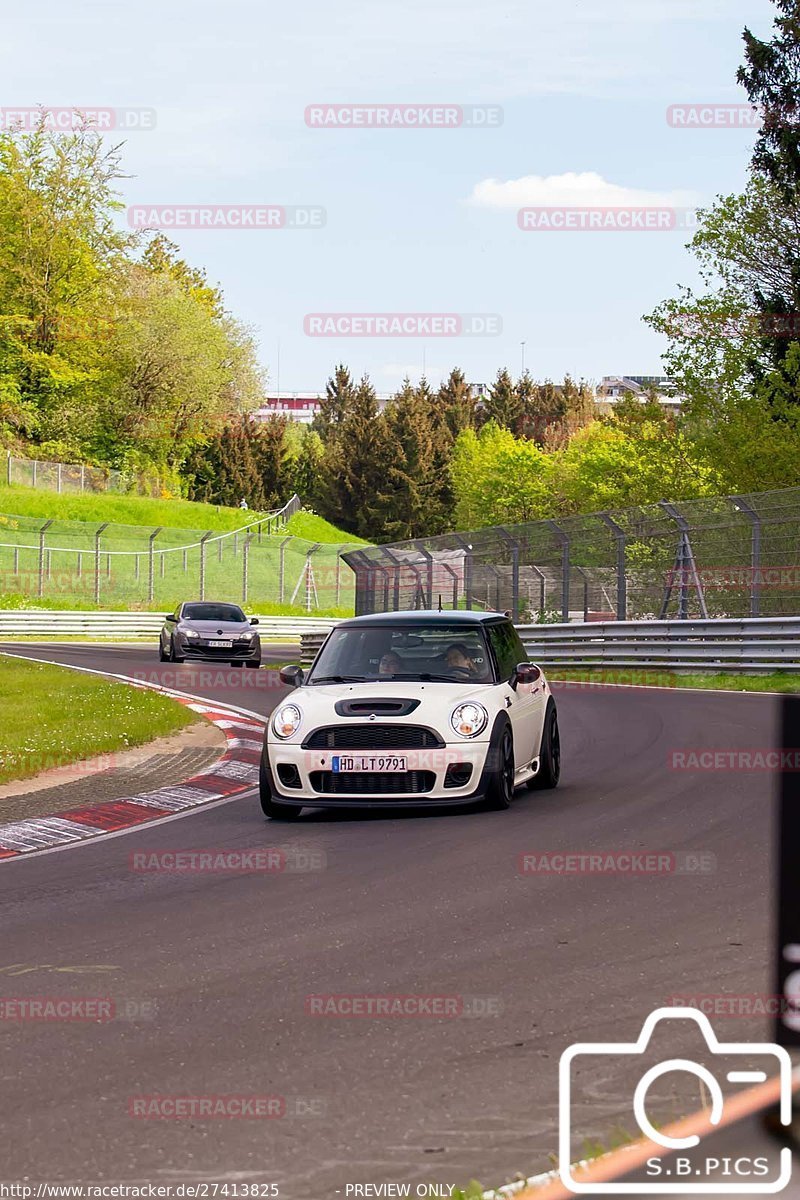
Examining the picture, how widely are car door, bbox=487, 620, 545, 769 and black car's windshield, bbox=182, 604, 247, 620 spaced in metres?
22.4

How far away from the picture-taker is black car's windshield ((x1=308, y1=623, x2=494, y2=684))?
12.6m

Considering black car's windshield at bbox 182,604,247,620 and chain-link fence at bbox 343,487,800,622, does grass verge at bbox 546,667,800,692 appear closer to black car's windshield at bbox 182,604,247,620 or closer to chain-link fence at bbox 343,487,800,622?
chain-link fence at bbox 343,487,800,622

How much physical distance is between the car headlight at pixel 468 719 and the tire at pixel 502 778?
0.17m

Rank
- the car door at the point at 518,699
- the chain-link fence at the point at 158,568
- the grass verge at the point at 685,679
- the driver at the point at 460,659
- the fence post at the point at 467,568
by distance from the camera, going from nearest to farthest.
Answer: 1. the car door at the point at 518,699
2. the driver at the point at 460,659
3. the grass verge at the point at 685,679
4. the fence post at the point at 467,568
5. the chain-link fence at the point at 158,568

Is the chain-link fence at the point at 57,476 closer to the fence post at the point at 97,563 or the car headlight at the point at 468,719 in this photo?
the fence post at the point at 97,563

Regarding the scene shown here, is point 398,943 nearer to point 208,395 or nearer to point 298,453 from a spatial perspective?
point 208,395

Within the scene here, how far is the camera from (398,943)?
7297 mm

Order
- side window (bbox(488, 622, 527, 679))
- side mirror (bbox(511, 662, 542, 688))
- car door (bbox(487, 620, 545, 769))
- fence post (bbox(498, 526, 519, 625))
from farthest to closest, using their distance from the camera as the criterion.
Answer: fence post (bbox(498, 526, 519, 625)) → side window (bbox(488, 622, 527, 679)) → side mirror (bbox(511, 662, 542, 688)) → car door (bbox(487, 620, 545, 769))

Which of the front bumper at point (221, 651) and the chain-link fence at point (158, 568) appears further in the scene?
the chain-link fence at point (158, 568)

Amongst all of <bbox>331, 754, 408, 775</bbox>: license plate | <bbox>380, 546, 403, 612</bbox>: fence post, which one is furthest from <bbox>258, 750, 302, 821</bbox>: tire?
<bbox>380, 546, 403, 612</bbox>: fence post

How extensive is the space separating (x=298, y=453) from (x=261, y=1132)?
125084 millimetres

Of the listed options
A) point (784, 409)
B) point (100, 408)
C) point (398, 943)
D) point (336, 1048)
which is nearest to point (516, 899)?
point (398, 943)

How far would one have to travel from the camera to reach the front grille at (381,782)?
11.6m

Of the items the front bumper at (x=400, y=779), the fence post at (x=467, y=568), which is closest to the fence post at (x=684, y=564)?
the fence post at (x=467, y=568)
